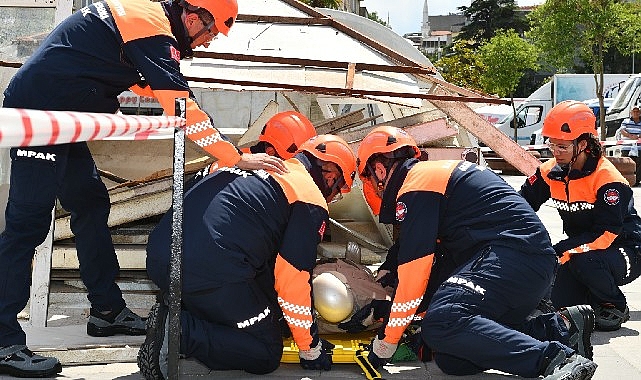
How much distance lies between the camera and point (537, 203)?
572 centimetres

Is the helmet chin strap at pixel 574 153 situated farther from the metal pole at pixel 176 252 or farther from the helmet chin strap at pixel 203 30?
the metal pole at pixel 176 252

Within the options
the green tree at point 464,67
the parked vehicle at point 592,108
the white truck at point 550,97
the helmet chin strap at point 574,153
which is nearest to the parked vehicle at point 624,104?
the parked vehicle at point 592,108

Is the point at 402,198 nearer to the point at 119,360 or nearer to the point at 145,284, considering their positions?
the point at 119,360

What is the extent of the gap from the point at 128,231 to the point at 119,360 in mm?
1778

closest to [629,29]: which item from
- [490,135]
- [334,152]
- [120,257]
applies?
[490,135]

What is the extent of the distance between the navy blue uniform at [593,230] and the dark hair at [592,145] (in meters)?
0.04

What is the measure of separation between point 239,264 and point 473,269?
3.76ft

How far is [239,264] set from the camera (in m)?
4.12

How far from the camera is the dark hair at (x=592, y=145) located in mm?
5430

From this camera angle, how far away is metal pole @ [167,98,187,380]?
3.33m

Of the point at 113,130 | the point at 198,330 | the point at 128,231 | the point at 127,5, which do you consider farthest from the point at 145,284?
the point at 113,130

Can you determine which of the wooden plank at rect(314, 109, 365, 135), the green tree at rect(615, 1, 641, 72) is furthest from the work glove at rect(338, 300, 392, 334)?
the green tree at rect(615, 1, 641, 72)

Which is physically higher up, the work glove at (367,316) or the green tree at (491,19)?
the green tree at (491,19)

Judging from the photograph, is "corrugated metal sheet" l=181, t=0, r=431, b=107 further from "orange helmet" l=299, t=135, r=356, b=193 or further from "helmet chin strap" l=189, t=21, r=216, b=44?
"helmet chin strap" l=189, t=21, r=216, b=44
